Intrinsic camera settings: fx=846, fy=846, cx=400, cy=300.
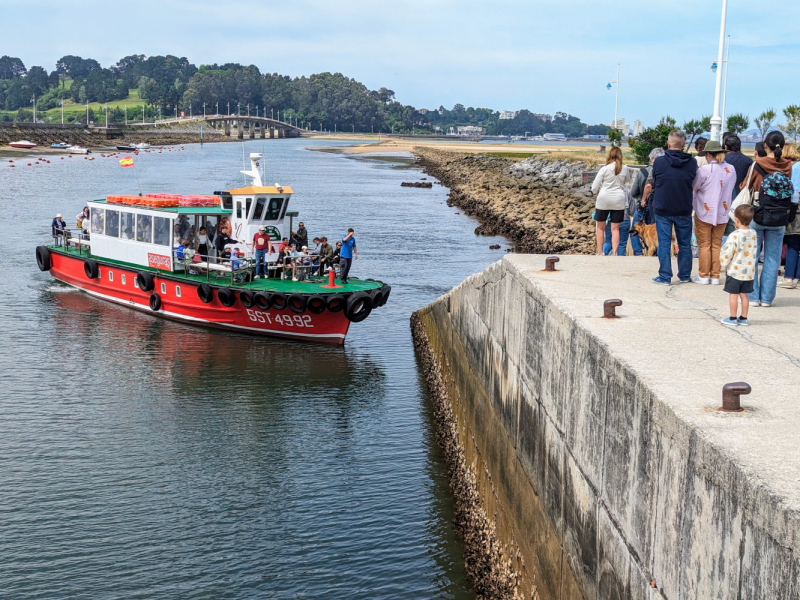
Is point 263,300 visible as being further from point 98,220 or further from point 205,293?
point 98,220

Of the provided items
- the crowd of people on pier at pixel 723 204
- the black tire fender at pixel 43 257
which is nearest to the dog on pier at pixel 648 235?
the crowd of people on pier at pixel 723 204

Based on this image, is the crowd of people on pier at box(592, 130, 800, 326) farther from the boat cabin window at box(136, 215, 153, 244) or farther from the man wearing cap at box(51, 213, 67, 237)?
the man wearing cap at box(51, 213, 67, 237)

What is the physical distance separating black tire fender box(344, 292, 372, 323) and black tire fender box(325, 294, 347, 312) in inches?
4.5

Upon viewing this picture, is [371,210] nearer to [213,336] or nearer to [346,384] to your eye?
[213,336]

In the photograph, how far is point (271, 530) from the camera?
1248 centimetres

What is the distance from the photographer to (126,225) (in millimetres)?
26203

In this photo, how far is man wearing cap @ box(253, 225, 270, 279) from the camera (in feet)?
76.6

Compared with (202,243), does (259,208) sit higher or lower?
higher

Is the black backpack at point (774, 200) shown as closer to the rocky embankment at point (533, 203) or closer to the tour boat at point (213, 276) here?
the tour boat at point (213, 276)

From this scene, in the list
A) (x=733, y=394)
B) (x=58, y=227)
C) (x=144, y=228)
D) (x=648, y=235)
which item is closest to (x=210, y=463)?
(x=648, y=235)

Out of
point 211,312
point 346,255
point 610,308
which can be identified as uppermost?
point 610,308

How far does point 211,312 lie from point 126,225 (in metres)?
4.81

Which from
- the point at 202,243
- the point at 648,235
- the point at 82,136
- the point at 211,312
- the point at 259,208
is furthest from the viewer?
the point at 82,136

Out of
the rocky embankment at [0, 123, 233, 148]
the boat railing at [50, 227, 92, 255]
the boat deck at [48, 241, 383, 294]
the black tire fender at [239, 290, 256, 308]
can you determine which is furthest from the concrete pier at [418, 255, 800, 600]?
the rocky embankment at [0, 123, 233, 148]
